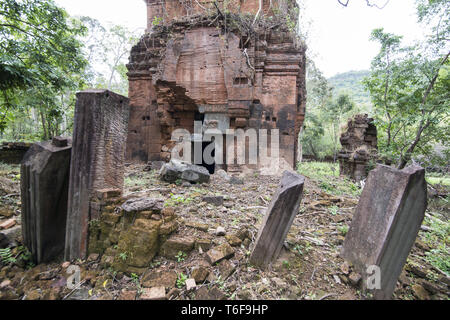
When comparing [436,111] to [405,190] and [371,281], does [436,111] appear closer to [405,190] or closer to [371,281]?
[405,190]

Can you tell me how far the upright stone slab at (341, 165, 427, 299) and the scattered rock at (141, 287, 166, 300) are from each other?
71.4 inches

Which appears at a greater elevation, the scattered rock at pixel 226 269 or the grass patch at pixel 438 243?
the scattered rock at pixel 226 269

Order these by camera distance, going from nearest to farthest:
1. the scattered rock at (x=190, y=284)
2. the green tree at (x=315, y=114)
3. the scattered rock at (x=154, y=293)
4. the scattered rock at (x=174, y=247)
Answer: the scattered rock at (x=154, y=293) < the scattered rock at (x=190, y=284) < the scattered rock at (x=174, y=247) < the green tree at (x=315, y=114)

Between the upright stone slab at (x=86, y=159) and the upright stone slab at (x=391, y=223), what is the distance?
2847 mm

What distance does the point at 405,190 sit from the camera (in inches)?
66.2

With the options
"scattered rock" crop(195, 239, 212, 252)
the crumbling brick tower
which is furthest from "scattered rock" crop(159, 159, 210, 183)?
"scattered rock" crop(195, 239, 212, 252)

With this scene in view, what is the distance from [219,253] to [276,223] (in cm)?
67

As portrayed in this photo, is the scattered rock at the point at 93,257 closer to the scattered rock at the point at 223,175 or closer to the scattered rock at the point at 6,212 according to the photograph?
the scattered rock at the point at 6,212

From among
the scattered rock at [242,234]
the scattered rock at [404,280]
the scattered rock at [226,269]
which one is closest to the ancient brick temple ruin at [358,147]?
the scattered rock at [404,280]

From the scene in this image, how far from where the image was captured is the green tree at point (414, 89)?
5.39 m

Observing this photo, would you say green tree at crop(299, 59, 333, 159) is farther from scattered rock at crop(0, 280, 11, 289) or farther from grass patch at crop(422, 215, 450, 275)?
scattered rock at crop(0, 280, 11, 289)

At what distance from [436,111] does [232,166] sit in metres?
5.80

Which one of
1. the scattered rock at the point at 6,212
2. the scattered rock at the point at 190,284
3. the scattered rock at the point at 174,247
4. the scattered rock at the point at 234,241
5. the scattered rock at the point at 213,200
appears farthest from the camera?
the scattered rock at the point at 213,200
